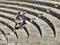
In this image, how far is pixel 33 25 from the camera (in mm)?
11156

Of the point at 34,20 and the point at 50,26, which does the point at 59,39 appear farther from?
the point at 34,20

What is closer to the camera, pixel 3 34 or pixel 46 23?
pixel 46 23

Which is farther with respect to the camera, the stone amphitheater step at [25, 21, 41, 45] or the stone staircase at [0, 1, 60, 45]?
the stone staircase at [0, 1, 60, 45]

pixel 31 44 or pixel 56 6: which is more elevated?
pixel 56 6

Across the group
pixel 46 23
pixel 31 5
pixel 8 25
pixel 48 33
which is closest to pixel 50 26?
pixel 46 23

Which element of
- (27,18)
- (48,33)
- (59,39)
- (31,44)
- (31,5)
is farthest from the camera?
(31,5)

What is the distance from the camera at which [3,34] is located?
1191cm

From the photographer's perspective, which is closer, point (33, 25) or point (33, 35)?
point (33, 35)

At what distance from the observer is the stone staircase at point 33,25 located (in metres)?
8.83

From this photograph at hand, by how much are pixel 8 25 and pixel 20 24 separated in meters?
1.55

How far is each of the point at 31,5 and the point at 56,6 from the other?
95.8 inches

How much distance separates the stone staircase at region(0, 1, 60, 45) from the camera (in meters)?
8.83

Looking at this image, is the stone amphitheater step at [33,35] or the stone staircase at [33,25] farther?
the stone staircase at [33,25]

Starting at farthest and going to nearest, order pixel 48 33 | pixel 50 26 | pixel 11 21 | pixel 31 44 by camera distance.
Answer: pixel 11 21
pixel 50 26
pixel 48 33
pixel 31 44
